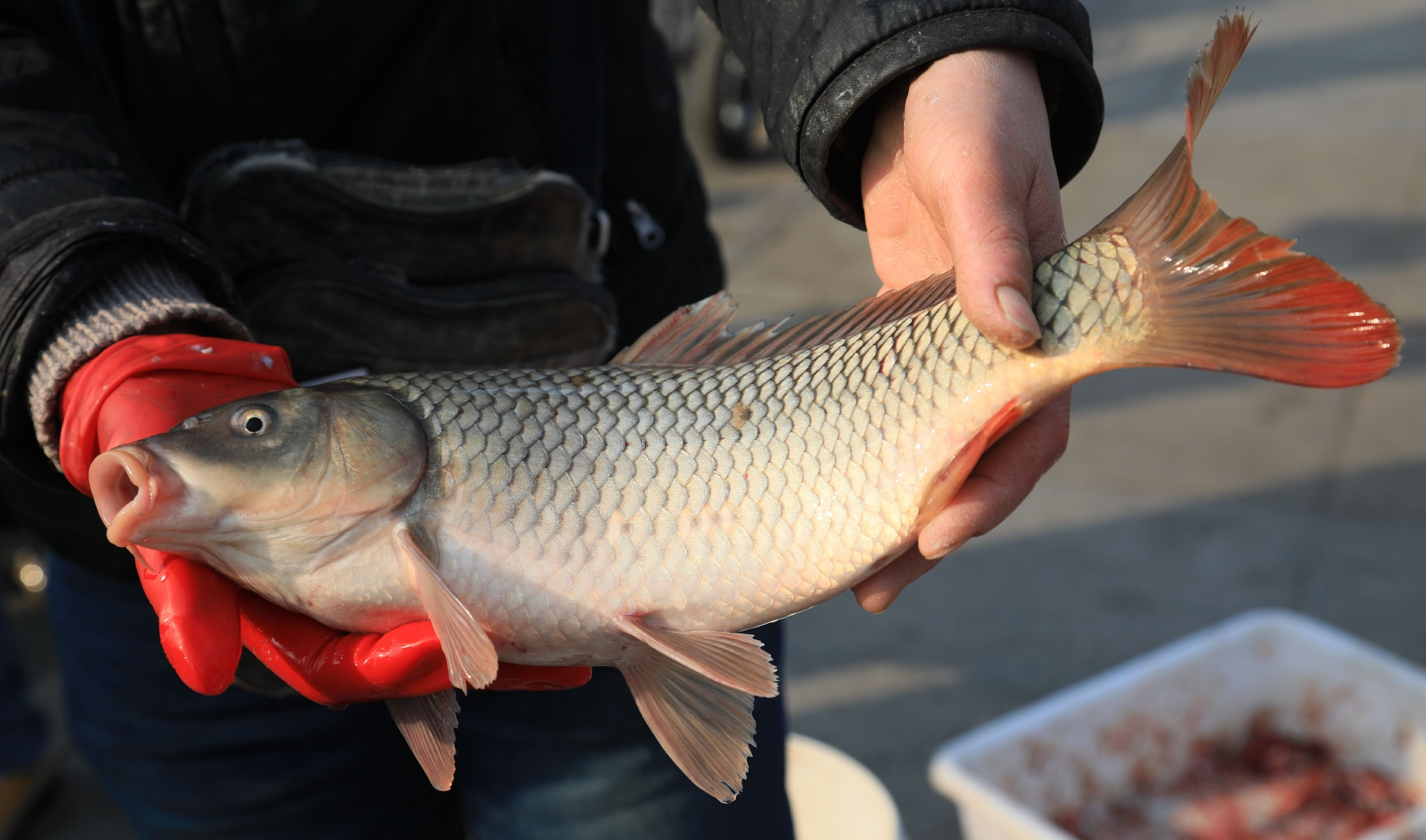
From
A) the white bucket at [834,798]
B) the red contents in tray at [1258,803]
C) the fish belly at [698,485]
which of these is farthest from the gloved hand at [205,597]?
the red contents in tray at [1258,803]

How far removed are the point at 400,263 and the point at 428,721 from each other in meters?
0.65

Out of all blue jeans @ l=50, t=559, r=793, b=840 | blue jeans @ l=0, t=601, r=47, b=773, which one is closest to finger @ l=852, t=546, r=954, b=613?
blue jeans @ l=50, t=559, r=793, b=840

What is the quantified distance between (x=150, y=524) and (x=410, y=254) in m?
0.60

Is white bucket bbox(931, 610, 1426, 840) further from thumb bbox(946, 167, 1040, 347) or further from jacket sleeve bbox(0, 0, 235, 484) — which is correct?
jacket sleeve bbox(0, 0, 235, 484)

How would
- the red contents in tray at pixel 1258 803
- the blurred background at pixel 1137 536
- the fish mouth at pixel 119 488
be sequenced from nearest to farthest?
the fish mouth at pixel 119 488 → the red contents in tray at pixel 1258 803 → the blurred background at pixel 1137 536

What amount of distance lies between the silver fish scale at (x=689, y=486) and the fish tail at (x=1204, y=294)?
0.11 metres

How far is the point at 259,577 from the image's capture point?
48.4 inches

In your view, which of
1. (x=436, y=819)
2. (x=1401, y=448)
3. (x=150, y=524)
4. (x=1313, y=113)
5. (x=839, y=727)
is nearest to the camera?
(x=150, y=524)

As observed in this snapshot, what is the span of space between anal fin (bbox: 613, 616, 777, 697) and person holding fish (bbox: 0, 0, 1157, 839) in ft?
0.07

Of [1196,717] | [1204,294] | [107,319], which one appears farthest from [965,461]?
[1196,717]

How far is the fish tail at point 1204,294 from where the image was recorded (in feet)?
3.65

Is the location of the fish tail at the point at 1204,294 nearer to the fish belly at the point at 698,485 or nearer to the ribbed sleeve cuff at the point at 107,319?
the fish belly at the point at 698,485

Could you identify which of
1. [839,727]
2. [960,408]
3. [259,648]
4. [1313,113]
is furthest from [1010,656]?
[1313,113]

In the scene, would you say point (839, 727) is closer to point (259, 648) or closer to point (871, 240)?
point (871, 240)
